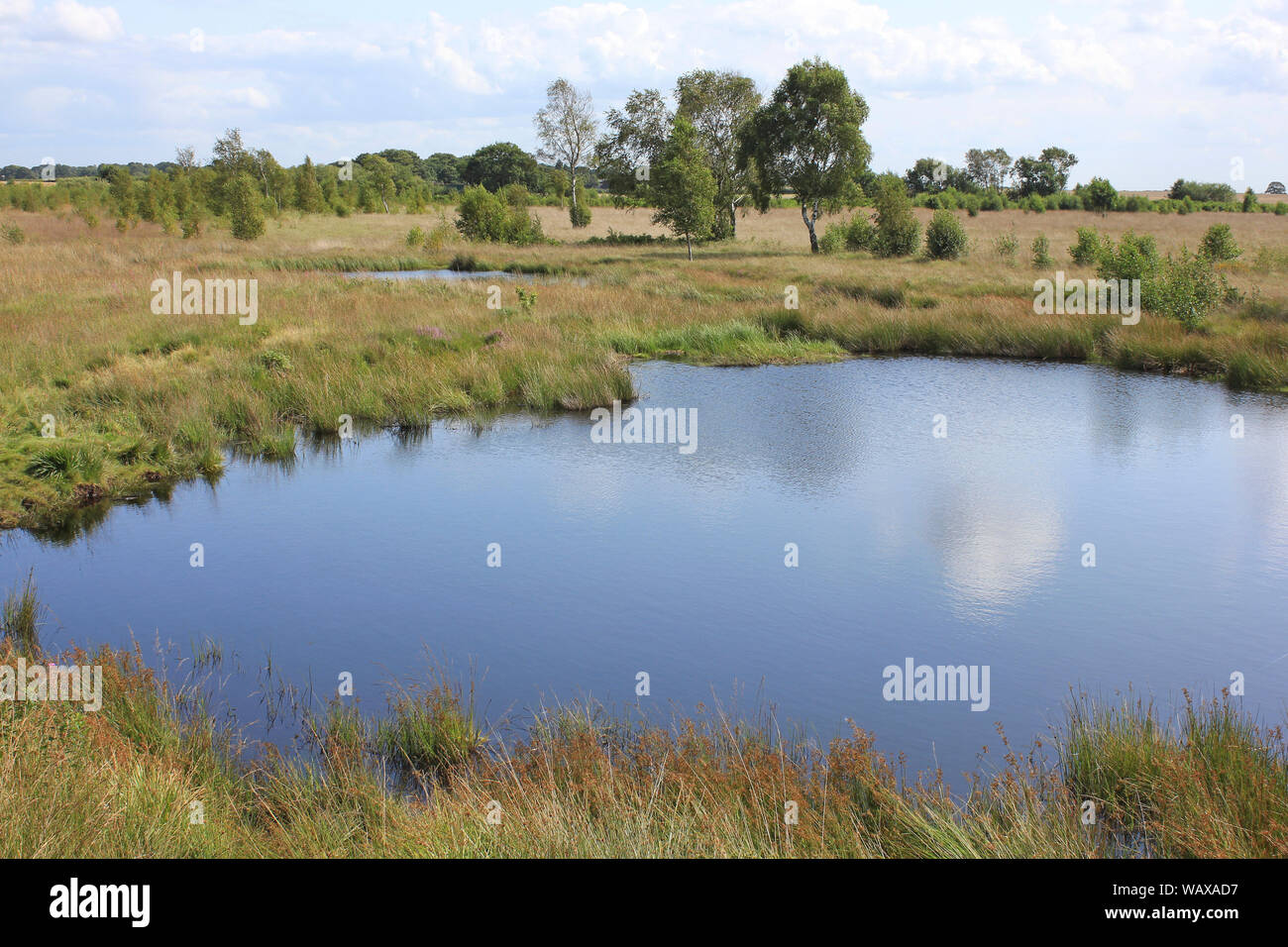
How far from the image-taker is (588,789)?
4.98m

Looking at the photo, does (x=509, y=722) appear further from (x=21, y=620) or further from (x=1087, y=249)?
(x=1087, y=249)

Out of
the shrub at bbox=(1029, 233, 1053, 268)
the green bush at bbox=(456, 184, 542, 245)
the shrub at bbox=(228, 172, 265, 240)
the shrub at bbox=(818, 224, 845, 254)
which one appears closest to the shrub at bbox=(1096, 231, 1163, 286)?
the shrub at bbox=(1029, 233, 1053, 268)

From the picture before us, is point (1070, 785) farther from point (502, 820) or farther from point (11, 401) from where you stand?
point (11, 401)

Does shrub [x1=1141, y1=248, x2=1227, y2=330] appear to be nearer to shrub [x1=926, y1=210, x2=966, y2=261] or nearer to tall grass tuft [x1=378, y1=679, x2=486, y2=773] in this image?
shrub [x1=926, y1=210, x2=966, y2=261]

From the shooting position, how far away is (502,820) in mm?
4469

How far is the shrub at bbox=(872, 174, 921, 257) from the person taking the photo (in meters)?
36.3

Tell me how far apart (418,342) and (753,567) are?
1112cm

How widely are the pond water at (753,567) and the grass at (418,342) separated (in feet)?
3.89

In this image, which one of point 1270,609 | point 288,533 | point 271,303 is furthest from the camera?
point 271,303

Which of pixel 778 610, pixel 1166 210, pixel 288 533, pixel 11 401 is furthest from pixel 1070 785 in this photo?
pixel 1166 210

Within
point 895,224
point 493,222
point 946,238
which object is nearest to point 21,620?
point 946,238

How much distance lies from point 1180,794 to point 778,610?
3711mm

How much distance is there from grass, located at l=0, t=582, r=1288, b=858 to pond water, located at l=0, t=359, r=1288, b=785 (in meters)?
0.65

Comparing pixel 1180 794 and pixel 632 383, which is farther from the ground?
pixel 632 383
